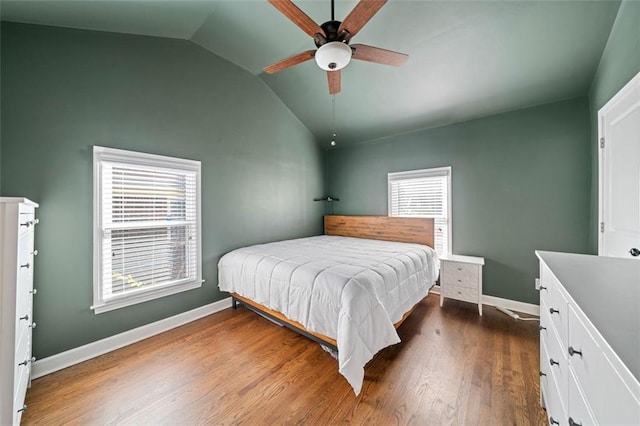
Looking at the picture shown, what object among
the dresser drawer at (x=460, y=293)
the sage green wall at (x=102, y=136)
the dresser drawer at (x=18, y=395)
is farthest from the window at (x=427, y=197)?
the dresser drawer at (x=18, y=395)

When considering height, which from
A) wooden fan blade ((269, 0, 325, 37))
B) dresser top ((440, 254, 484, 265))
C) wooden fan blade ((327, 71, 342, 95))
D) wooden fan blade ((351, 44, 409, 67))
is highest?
wooden fan blade ((269, 0, 325, 37))

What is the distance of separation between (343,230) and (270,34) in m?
3.25

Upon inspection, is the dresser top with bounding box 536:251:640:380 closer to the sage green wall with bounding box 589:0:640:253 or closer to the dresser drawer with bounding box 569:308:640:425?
the dresser drawer with bounding box 569:308:640:425

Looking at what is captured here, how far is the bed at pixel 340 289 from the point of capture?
1684 mm

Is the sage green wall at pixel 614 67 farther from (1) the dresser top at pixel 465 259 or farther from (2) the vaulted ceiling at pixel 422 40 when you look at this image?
(1) the dresser top at pixel 465 259

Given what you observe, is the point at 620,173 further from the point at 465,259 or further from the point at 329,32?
the point at 329,32

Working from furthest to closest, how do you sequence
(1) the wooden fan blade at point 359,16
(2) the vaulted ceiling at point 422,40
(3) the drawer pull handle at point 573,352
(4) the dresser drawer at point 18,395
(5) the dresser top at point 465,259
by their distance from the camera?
1. (5) the dresser top at point 465,259
2. (2) the vaulted ceiling at point 422,40
3. (1) the wooden fan blade at point 359,16
4. (4) the dresser drawer at point 18,395
5. (3) the drawer pull handle at point 573,352

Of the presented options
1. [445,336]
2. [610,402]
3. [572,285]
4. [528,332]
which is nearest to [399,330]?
[445,336]

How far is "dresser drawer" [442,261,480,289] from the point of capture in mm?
2975

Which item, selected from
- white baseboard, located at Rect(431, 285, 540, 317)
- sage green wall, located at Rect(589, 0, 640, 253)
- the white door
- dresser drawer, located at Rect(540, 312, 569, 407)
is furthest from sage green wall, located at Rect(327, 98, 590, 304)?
dresser drawer, located at Rect(540, 312, 569, 407)

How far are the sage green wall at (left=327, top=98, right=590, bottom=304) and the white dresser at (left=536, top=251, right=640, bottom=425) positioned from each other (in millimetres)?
2012

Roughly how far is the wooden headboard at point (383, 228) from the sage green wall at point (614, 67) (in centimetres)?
166

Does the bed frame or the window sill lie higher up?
the bed frame

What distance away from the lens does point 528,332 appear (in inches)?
98.1
